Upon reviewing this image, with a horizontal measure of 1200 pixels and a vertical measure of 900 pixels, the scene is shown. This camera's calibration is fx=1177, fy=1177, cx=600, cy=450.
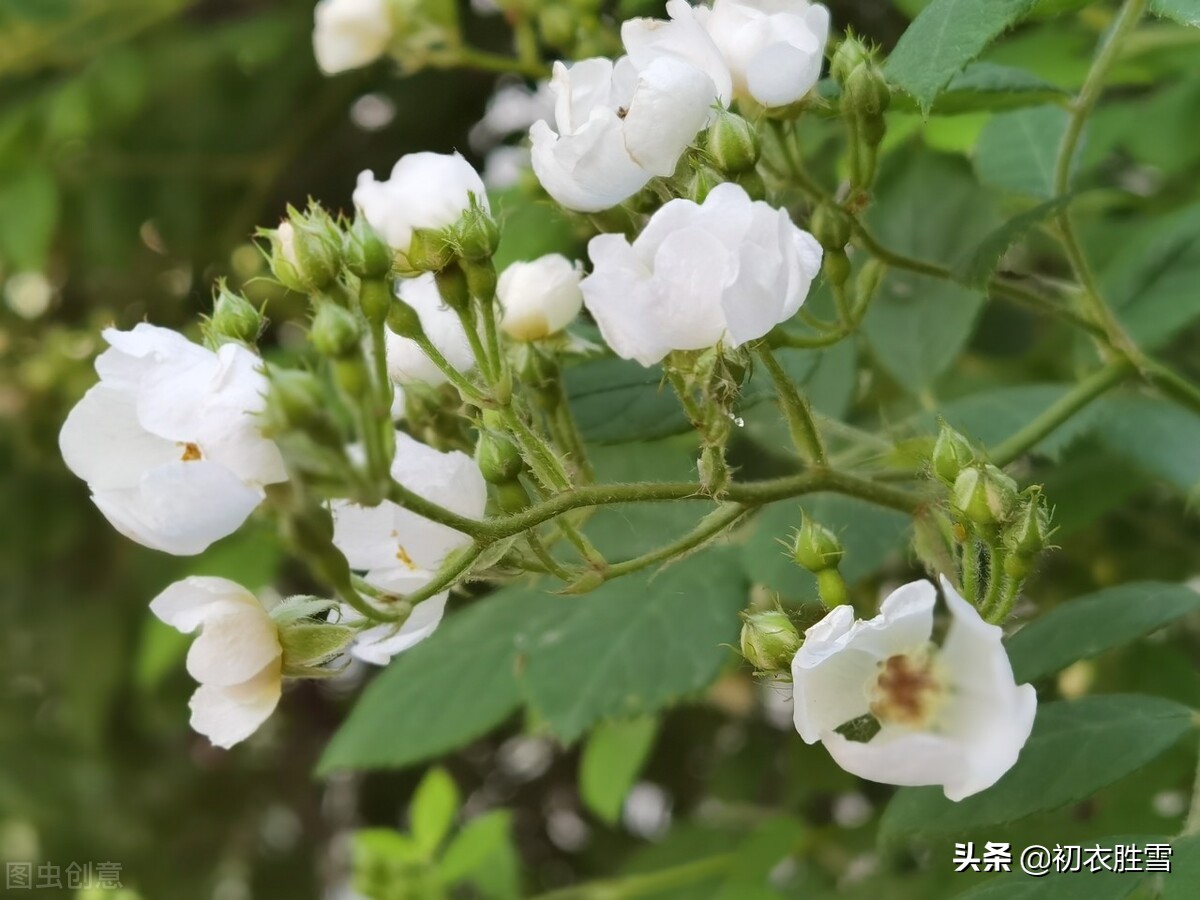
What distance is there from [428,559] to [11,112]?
4.00 ft

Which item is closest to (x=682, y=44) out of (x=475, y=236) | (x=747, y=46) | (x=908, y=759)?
(x=747, y=46)

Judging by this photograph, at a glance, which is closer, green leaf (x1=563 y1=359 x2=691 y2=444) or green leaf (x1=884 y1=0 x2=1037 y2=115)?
green leaf (x1=884 y1=0 x2=1037 y2=115)

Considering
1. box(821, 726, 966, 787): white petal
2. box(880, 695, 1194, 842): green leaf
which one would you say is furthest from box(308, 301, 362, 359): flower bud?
box(880, 695, 1194, 842): green leaf

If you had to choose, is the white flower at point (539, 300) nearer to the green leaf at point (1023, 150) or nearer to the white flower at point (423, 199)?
the white flower at point (423, 199)

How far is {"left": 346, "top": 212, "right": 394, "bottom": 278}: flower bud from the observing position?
1.68ft

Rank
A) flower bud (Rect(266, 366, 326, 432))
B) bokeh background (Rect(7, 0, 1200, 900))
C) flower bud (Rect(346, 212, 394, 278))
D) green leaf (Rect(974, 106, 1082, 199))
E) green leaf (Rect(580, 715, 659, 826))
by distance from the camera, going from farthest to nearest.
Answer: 1. bokeh background (Rect(7, 0, 1200, 900))
2. green leaf (Rect(580, 715, 659, 826))
3. green leaf (Rect(974, 106, 1082, 199))
4. flower bud (Rect(346, 212, 394, 278))
5. flower bud (Rect(266, 366, 326, 432))

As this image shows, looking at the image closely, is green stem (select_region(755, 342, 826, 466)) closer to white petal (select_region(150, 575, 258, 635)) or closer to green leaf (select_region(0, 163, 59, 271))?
white petal (select_region(150, 575, 258, 635))

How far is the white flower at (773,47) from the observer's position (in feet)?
1.93

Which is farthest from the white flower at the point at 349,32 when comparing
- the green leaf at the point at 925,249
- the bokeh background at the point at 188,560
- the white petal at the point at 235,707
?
the white petal at the point at 235,707

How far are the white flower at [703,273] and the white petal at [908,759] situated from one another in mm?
177

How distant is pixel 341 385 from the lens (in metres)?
0.45

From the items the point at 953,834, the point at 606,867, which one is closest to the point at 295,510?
the point at 953,834

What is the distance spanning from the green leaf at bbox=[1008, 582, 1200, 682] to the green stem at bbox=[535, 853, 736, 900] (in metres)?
0.53

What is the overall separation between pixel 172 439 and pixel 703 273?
0.76 feet
